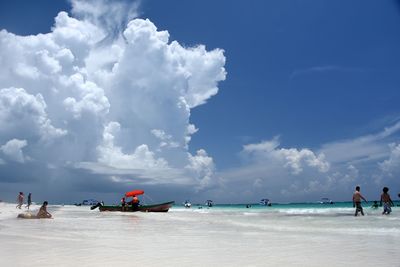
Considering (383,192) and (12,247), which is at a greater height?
(383,192)

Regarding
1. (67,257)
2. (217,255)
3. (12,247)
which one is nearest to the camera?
(67,257)

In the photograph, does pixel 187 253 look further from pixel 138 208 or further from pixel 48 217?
pixel 138 208

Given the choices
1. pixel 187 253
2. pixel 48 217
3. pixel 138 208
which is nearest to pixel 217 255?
pixel 187 253

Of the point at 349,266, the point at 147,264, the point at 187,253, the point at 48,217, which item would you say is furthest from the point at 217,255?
the point at 48,217

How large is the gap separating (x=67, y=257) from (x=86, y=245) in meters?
2.03

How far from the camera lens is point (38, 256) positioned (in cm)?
745

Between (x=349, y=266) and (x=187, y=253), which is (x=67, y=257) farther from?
(x=349, y=266)

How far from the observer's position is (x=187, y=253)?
827 centimetres

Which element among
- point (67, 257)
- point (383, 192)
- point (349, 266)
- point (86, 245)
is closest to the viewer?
point (349, 266)

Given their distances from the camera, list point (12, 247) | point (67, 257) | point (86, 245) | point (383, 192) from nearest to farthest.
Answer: point (67, 257) → point (12, 247) → point (86, 245) → point (383, 192)

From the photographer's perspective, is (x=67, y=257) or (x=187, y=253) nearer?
(x=67, y=257)

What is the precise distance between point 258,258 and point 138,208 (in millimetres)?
33328

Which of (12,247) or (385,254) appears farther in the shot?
(12,247)

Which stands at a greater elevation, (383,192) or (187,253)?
(383,192)
